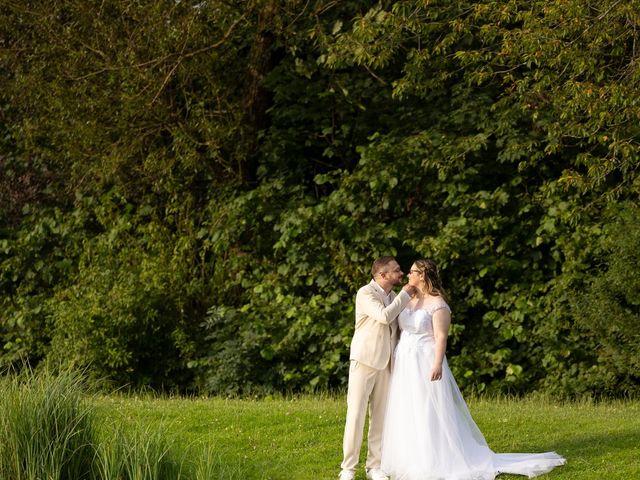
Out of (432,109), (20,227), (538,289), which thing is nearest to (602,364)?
(538,289)

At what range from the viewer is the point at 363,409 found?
8.18 metres

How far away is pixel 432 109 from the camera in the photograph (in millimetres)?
15523

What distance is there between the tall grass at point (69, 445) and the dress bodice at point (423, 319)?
190 cm

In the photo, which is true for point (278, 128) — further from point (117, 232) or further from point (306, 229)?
point (117, 232)

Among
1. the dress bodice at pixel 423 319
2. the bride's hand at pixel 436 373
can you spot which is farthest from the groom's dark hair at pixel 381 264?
the bride's hand at pixel 436 373

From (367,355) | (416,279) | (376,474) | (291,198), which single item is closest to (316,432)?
(376,474)

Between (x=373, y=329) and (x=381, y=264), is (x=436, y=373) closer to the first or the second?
(x=373, y=329)

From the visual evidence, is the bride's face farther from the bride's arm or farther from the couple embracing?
the bride's arm

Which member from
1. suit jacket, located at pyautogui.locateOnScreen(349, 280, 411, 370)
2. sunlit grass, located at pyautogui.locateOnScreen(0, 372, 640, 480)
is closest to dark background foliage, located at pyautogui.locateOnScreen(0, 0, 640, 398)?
sunlit grass, located at pyautogui.locateOnScreen(0, 372, 640, 480)

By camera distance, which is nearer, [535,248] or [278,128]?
[535,248]

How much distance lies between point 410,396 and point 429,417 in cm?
22

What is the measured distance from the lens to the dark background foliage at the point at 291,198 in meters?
14.0

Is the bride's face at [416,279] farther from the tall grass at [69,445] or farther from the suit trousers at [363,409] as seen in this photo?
the tall grass at [69,445]

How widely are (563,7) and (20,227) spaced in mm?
9858
